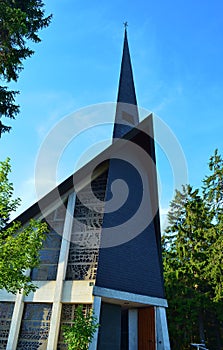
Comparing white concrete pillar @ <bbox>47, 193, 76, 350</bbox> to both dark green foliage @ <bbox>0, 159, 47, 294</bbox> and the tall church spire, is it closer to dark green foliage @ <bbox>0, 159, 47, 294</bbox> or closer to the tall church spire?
dark green foliage @ <bbox>0, 159, 47, 294</bbox>

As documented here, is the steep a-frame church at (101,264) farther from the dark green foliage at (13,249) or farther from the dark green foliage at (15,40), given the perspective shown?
the dark green foliage at (15,40)

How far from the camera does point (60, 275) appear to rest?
9250mm

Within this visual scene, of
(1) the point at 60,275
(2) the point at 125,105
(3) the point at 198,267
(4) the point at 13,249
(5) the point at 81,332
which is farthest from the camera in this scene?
(3) the point at 198,267

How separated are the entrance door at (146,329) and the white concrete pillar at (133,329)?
114 mm

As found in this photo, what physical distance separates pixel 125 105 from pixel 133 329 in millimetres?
9688

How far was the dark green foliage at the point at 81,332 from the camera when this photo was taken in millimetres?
7551

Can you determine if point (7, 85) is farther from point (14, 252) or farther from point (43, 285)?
point (43, 285)

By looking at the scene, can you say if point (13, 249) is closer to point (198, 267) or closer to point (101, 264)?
point (101, 264)

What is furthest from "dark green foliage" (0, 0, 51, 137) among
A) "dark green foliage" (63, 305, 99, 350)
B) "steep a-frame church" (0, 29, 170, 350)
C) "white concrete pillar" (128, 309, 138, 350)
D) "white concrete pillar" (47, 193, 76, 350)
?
"white concrete pillar" (128, 309, 138, 350)

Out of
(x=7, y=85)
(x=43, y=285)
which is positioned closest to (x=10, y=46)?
(x=7, y=85)

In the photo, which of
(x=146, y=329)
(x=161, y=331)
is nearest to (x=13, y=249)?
(x=146, y=329)

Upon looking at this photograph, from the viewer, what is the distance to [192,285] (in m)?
18.5

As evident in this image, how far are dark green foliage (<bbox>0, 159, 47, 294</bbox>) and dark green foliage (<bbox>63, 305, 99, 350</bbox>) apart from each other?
1.62 metres

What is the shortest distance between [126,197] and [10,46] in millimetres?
6108
